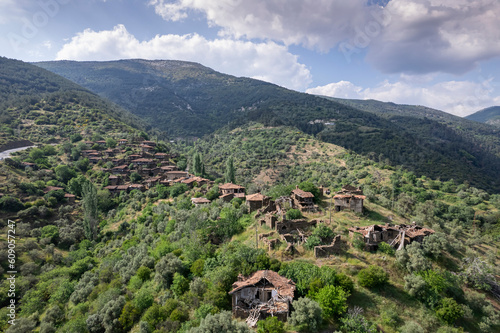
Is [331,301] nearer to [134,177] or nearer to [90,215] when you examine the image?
[90,215]

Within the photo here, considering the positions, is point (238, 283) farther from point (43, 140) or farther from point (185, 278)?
point (43, 140)

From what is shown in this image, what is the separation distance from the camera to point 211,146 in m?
142

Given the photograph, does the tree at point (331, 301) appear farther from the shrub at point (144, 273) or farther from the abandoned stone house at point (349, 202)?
the shrub at point (144, 273)

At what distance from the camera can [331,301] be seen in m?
18.2

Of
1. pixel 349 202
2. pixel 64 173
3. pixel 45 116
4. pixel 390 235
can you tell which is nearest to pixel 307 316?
pixel 390 235

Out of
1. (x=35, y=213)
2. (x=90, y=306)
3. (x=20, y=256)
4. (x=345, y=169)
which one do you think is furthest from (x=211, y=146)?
(x=90, y=306)

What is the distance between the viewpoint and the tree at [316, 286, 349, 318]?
1791 centimetres

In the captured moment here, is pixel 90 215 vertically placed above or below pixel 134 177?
below

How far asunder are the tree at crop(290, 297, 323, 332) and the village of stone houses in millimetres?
82

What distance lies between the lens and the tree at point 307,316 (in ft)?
56.2

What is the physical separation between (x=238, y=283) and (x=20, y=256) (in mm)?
42347

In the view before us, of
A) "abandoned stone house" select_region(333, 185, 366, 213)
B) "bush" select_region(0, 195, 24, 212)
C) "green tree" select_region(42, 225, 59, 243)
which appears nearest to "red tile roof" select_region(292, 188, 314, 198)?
"abandoned stone house" select_region(333, 185, 366, 213)

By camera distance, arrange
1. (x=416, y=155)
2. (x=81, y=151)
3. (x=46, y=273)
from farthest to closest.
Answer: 1. (x=416, y=155)
2. (x=81, y=151)
3. (x=46, y=273)

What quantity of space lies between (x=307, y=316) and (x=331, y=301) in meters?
2.31
